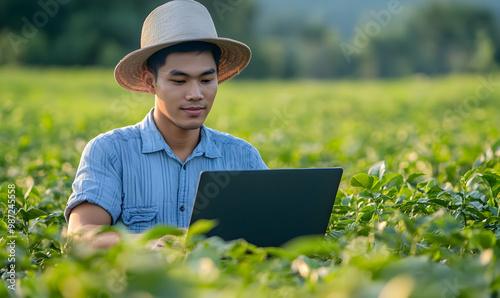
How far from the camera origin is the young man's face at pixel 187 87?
2.25 metres

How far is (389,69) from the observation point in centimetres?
3584

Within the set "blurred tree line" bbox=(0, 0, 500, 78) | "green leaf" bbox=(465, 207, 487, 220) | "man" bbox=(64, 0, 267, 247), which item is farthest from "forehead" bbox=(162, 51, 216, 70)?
"blurred tree line" bbox=(0, 0, 500, 78)

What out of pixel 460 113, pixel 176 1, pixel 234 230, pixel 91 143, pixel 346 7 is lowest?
pixel 460 113

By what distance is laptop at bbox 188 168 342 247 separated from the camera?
5.42 ft

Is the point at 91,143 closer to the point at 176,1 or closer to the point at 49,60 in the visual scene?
the point at 176,1

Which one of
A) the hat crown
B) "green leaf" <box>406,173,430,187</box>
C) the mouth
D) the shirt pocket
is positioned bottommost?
the shirt pocket

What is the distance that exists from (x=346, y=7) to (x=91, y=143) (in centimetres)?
4088

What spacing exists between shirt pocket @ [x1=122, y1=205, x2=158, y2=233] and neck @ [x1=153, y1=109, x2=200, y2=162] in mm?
237

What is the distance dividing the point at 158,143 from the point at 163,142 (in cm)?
2

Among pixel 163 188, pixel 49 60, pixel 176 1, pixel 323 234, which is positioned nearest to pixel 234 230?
pixel 323 234

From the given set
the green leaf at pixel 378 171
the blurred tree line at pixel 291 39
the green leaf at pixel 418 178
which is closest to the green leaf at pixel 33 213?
the green leaf at pixel 378 171

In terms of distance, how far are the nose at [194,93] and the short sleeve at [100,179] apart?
1.03ft

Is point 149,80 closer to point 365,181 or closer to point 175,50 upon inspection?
point 175,50

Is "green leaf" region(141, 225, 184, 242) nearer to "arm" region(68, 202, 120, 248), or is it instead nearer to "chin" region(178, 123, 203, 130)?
"arm" region(68, 202, 120, 248)
